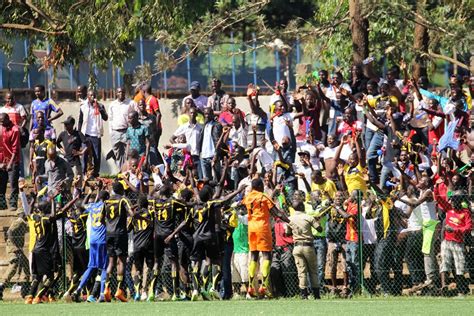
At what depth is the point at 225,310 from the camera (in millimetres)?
18766

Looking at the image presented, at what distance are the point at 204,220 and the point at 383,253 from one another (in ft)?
9.54

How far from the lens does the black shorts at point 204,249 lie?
2094cm

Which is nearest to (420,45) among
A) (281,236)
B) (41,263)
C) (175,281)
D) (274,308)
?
(281,236)

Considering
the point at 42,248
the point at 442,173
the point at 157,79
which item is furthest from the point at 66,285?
the point at 157,79

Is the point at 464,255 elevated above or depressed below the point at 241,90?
below

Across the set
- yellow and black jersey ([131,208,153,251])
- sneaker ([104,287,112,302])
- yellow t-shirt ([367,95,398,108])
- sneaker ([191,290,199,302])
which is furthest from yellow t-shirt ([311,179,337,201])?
sneaker ([104,287,112,302])

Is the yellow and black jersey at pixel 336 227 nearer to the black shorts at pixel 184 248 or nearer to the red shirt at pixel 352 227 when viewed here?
the red shirt at pixel 352 227

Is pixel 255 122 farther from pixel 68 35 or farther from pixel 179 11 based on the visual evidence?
pixel 68 35

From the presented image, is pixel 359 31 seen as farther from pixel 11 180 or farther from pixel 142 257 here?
pixel 142 257

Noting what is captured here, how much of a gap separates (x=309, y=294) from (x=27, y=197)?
5533 mm

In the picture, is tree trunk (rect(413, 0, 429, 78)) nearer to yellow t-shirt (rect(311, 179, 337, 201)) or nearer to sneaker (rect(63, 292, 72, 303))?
yellow t-shirt (rect(311, 179, 337, 201))

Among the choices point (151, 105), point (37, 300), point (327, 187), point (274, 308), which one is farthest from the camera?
point (151, 105)

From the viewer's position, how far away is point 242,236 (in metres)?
21.7

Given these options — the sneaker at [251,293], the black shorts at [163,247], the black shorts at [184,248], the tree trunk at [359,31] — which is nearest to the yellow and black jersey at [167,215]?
the black shorts at [163,247]
